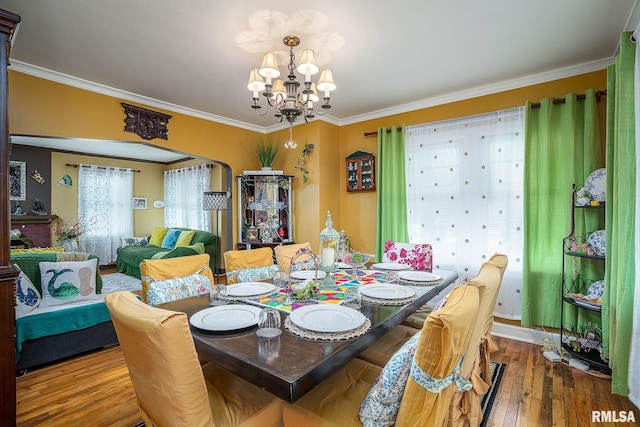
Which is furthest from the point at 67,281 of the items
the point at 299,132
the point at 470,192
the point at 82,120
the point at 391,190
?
the point at 470,192

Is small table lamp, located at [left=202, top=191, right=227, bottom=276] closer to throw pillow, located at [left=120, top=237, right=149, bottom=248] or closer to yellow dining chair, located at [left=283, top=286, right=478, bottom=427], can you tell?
throw pillow, located at [left=120, top=237, right=149, bottom=248]

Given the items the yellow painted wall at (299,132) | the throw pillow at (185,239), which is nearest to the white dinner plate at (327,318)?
the yellow painted wall at (299,132)

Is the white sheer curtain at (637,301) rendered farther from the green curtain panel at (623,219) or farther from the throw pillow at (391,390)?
A: the throw pillow at (391,390)

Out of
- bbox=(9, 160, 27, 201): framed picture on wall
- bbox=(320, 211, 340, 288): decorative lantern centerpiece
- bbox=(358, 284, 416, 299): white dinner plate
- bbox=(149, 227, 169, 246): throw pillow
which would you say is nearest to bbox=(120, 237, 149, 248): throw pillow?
A: bbox=(149, 227, 169, 246): throw pillow

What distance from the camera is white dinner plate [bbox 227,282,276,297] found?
185cm

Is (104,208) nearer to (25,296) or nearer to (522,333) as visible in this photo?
(25,296)

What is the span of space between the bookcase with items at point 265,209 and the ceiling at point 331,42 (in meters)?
1.21

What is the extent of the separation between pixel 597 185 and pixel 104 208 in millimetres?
8011

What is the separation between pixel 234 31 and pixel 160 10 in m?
0.45

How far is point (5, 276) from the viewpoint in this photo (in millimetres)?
1454

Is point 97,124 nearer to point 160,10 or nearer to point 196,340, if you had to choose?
point 160,10

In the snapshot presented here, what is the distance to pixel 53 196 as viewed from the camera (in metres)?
6.25

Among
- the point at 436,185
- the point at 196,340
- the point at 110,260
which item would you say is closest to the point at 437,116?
the point at 436,185
